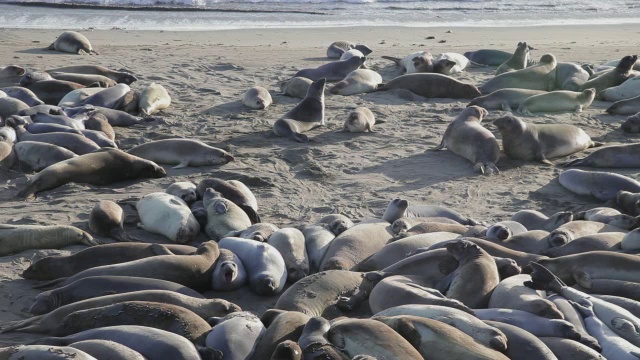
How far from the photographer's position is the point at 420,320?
13.0 feet

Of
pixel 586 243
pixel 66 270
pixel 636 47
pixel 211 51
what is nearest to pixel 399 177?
pixel 586 243

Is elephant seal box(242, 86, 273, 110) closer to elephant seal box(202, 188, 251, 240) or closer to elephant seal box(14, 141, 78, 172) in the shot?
elephant seal box(14, 141, 78, 172)

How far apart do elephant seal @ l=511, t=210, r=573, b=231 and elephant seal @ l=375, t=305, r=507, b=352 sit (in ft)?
7.21

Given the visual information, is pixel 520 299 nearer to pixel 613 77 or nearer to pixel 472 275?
pixel 472 275

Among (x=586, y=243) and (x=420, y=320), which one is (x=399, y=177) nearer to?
(x=586, y=243)

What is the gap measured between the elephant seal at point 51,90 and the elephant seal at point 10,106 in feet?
2.56

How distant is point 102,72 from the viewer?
10.9 metres

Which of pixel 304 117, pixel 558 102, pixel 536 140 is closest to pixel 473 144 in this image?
pixel 536 140

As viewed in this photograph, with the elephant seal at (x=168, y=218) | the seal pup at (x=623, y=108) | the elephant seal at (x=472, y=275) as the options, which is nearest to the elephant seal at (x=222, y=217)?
the elephant seal at (x=168, y=218)

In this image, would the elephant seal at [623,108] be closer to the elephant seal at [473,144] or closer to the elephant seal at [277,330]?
the elephant seal at [473,144]

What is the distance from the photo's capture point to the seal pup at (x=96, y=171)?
704 cm

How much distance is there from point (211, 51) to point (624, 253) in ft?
30.4

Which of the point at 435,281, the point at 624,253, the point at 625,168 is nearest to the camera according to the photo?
the point at 435,281

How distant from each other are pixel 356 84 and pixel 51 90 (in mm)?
3517
